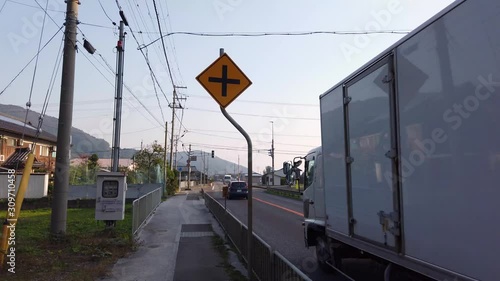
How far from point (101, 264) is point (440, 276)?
6288mm

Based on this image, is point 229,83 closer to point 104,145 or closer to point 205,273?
point 205,273

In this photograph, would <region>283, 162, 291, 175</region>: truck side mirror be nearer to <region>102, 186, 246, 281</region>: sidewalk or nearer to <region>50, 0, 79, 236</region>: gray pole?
<region>102, 186, 246, 281</region>: sidewalk

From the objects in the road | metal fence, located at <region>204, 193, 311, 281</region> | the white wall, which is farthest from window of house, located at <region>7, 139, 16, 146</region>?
metal fence, located at <region>204, 193, 311, 281</region>

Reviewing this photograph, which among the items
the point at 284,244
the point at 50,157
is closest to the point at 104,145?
the point at 50,157

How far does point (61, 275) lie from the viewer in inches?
265

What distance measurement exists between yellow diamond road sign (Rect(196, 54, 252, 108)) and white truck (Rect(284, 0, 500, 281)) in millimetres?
1550

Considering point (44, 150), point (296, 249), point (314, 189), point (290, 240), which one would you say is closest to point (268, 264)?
point (314, 189)

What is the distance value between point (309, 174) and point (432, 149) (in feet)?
15.7

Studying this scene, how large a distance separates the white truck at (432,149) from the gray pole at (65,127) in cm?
732

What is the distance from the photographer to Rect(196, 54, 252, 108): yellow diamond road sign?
5.65 metres

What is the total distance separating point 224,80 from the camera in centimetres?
573

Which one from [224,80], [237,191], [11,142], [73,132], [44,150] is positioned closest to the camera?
[224,80]

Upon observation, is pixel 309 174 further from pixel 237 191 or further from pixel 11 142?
pixel 11 142

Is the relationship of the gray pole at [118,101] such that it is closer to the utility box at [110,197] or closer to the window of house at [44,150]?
the utility box at [110,197]
